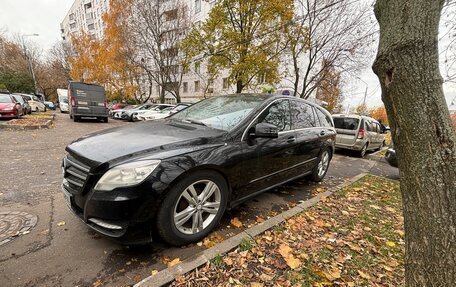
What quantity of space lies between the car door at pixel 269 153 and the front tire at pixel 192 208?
41 centimetres

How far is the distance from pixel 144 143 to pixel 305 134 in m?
2.76

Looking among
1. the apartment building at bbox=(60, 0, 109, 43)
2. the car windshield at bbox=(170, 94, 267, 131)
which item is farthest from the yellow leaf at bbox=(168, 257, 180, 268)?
the apartment building at bbox=(60, 0, 109, 43)

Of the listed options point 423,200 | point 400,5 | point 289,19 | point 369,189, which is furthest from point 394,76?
point 289,19

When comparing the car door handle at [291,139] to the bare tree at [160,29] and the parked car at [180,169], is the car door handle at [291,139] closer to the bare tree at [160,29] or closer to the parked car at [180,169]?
the parked car at [180,169]

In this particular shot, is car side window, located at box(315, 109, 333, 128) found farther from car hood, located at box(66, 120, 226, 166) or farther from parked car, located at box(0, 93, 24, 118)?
parked car, located at box(0, 93, 24, 118)

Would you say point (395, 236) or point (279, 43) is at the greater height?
point (279, 43)

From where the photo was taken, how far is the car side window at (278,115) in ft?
10.3

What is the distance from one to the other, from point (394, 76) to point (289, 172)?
2416 millimetres

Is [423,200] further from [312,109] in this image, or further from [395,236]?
[312,109]

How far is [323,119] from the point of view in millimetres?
4680

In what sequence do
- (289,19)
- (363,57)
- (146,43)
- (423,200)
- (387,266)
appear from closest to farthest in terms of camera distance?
1. (423,200)
2. (387,266)
3. (289,19)
4. (363,57)
5. (146,43)

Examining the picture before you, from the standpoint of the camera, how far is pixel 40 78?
41.0 m

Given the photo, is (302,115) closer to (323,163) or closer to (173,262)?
(323,163)

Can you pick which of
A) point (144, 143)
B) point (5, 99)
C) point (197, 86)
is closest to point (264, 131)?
point (144, 143)
